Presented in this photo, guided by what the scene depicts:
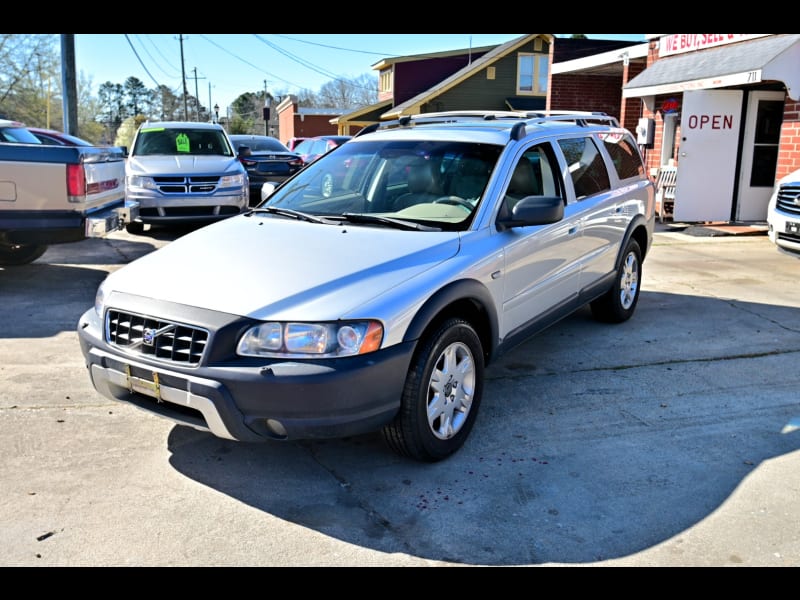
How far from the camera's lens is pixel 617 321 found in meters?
6.43

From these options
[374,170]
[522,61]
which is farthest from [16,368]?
[522,61]

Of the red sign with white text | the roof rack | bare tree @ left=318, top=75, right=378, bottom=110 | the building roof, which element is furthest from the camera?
bare tree @ left=318, top=75, right=378, bottom=110

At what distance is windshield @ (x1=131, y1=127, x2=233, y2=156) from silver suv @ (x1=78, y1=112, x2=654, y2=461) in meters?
7.47

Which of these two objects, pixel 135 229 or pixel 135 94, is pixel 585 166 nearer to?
pixel 135 229

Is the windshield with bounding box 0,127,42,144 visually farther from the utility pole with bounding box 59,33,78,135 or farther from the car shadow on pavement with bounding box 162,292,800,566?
the utility pole with bounding box 59,33,78,135

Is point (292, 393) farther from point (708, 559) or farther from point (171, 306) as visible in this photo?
point (708, 559)

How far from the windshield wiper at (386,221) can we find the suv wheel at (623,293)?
2.66 meters

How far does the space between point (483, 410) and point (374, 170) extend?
1.70 m

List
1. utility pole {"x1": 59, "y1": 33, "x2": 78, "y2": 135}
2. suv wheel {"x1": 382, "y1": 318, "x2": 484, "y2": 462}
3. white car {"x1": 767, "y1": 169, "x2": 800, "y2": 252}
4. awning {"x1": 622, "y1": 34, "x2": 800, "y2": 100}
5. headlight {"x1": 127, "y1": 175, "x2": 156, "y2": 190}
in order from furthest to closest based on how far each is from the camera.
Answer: utility pole {"x1": 59, "y1": 33, "x2": 78, "y2": 135}, headlight {"x1": 127, "y1": 175, "x2": 156, "y2": 190}, awning {"x1": 622, "y1": 34, "x2": 800, "y2": 100}, white car {"x1": 767, "y1": 169, "x2": 800, "y2": 252}, suv wheel {"x1": 382, "y1": 318, "x2": 484, "y2": 462}

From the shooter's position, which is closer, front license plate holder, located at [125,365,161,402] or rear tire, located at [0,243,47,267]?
front license plate holder, located at [125,365,161,402]

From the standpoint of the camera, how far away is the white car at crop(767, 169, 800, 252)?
8.09m

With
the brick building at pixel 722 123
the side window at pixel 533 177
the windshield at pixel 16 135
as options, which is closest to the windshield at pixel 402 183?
the side window at pixel 533 177

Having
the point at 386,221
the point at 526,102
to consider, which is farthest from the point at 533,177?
the point at 526,102

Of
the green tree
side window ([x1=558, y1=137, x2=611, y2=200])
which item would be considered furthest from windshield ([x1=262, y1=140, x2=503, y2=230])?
the green tree
